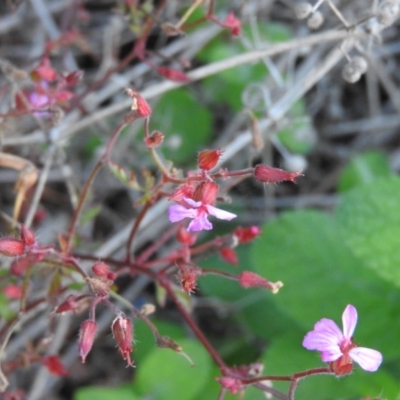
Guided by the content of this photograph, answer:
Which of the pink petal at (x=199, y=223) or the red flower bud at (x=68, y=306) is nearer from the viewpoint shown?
the pink petal at (x=199, y=223)

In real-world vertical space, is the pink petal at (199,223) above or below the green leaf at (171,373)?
above

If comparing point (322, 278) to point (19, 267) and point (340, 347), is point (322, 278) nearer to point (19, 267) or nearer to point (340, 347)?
point (340, 347)

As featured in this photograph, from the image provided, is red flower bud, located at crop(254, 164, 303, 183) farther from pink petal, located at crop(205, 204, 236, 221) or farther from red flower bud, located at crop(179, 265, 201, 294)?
red flower bud, located at crop(179, 265, 201, 294)

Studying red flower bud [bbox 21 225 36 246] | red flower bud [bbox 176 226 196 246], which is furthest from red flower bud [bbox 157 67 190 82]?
red flower bud [bbox 21 225 36 246]

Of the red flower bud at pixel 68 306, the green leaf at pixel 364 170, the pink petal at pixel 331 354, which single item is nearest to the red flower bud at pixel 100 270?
the red flower bud at pixel 68 306

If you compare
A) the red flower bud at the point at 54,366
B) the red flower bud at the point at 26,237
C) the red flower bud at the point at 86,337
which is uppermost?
the red flower bud at the point at 26,237

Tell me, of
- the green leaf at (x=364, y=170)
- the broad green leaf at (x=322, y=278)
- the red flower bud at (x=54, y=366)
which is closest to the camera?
the red flower bud at (x=54, y=366)

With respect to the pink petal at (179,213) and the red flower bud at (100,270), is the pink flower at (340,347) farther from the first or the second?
the red flower bud at (100,270)

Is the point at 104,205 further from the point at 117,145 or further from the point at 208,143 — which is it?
the point at 208,143
